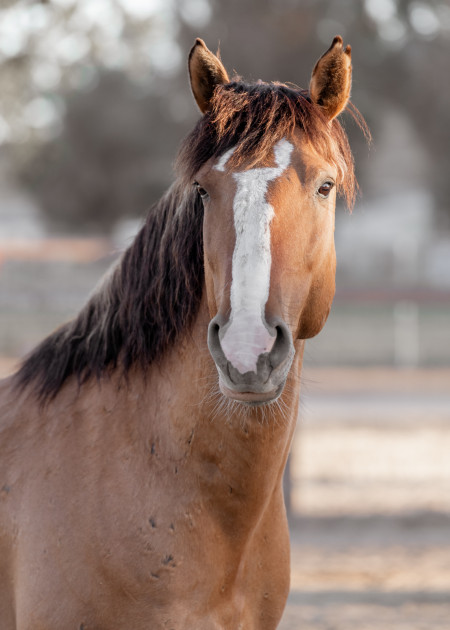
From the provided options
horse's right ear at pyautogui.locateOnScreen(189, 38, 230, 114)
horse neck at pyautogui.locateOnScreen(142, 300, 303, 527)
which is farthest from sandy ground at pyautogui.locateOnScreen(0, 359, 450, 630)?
horse's right ear at pyautogui.locateOnScreen(189, 38, 230, 114)

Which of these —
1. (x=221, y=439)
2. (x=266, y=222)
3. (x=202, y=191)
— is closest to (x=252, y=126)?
(x=202, y=191)

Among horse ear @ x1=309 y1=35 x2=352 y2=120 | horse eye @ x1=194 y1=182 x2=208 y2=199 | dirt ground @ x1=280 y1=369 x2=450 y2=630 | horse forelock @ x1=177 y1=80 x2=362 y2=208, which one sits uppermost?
horse ear @ x1=309 y1=35 x2=352 y2=120

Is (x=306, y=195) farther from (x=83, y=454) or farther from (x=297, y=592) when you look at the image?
(x=297, y=592)

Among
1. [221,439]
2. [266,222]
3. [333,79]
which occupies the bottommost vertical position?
[221,439]

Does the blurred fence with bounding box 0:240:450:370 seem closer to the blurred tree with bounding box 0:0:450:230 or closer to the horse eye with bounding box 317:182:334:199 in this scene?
the horse eye with bounding box 317:182:334:199

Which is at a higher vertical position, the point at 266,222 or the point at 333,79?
the point at 333,79

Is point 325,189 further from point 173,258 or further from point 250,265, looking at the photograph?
point 173,258

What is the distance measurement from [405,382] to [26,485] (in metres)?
9.40

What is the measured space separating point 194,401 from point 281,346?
457 mm

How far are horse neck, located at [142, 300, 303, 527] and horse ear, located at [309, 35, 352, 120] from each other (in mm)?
835

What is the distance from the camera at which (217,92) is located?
2.39 metres

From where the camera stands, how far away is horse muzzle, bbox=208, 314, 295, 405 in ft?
6.37

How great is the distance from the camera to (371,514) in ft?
21.8

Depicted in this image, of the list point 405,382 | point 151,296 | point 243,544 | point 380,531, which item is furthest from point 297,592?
point 405,382
